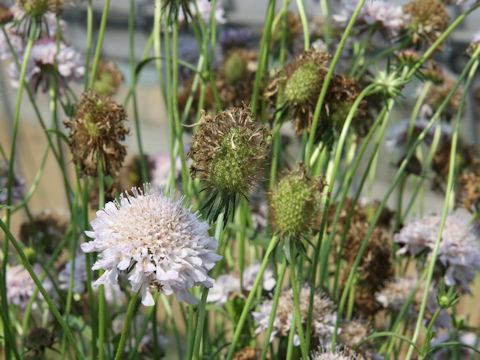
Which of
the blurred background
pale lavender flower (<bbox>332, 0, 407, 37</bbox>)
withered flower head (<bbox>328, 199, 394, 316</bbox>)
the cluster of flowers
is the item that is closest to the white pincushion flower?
the cluster of flowers

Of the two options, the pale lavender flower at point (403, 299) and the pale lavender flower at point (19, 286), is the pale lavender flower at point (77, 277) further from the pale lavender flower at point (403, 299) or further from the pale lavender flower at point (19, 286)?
the pale lavender flower at point (403, 299)

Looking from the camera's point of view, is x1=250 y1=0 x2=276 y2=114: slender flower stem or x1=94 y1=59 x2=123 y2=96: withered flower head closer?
x1=250 y1=0 x2=276 y2=114: slender flower stem

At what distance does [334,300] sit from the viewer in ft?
2.88

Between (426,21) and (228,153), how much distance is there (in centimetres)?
54

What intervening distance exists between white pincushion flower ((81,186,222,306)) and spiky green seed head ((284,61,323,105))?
0.82ft

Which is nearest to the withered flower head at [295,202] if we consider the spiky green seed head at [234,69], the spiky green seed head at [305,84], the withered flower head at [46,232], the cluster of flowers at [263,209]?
the cluster of flowers at [263,209]

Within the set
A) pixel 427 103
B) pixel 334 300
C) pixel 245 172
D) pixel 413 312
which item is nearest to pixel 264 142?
→ pixel 245 172

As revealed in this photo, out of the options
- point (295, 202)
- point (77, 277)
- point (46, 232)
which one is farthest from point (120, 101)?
point (295, 202)

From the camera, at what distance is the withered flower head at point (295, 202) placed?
2.12 ft

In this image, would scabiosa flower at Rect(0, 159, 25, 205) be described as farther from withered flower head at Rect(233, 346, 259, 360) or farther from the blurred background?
the blurred background

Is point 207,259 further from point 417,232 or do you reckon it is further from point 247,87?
point 247,87

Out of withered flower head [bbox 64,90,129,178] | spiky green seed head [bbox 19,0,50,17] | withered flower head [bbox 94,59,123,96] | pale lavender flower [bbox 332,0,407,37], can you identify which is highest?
pale lavender flower [bbox 332,0,407,37]

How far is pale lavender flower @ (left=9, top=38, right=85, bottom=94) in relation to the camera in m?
1.00

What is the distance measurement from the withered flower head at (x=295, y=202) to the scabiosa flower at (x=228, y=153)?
0.20 feet
